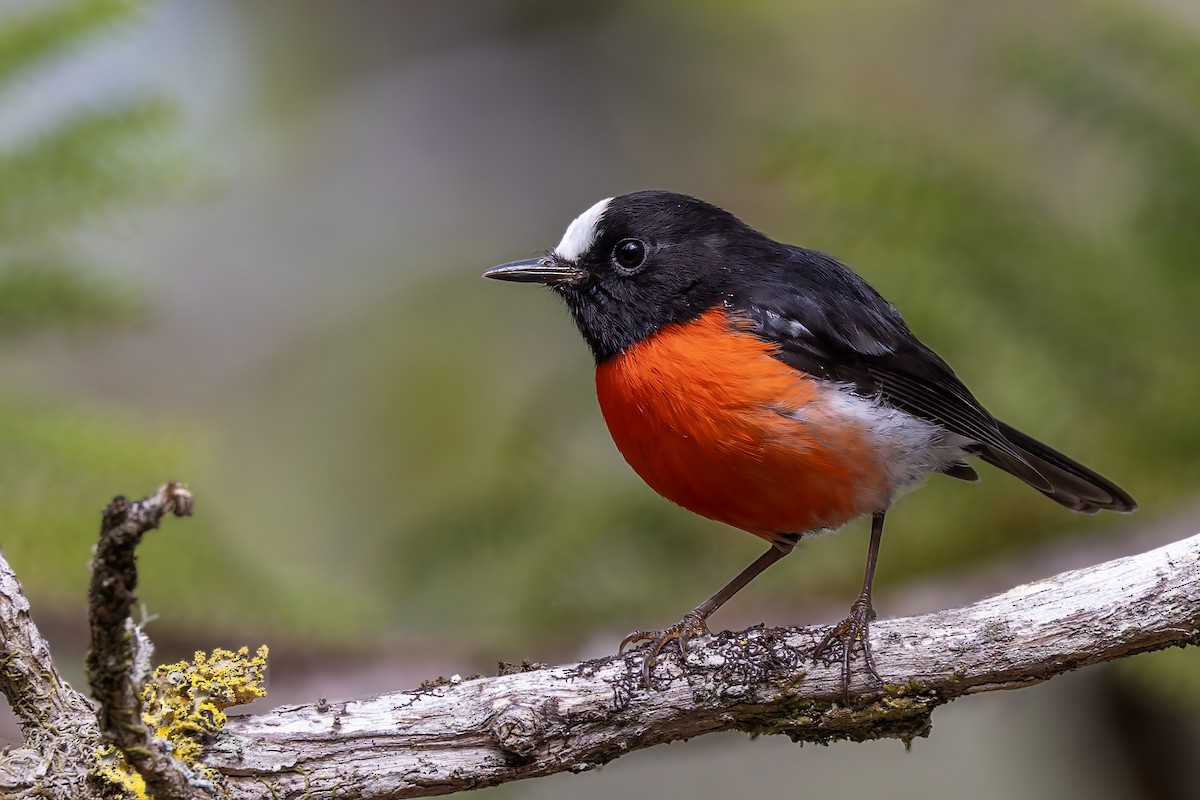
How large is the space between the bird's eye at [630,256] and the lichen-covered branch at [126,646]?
1.68 m

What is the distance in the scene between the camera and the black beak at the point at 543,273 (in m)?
3.18

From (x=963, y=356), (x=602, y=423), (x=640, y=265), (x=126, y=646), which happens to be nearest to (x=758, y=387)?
(x=640, y=265)

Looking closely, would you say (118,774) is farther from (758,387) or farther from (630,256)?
(630,256)

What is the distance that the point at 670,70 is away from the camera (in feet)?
27.1

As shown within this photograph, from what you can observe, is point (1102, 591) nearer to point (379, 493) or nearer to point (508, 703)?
point (508, 703)

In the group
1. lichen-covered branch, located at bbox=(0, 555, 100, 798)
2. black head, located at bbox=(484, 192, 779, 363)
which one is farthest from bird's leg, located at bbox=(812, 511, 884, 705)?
lichen-covered branch, located at bbox=(0, 555, 100, 798)

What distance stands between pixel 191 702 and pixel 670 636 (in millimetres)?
1014

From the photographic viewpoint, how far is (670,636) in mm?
2600

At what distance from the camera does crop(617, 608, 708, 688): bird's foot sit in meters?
2.33

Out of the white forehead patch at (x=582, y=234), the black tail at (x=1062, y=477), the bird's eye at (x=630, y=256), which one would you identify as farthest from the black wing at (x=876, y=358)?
the white forehead patch at (x=582, y=234)

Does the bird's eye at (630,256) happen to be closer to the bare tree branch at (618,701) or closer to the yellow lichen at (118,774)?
the bare tree branch at (618,701)

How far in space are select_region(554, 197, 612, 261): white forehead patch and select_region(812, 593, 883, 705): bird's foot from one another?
4.19 feet

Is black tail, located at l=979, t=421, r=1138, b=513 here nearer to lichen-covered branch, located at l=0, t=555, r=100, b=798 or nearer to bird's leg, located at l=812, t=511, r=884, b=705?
bird's leg, located at l=812, t=511, r=884, b=705

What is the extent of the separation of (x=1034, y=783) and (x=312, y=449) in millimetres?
4489
